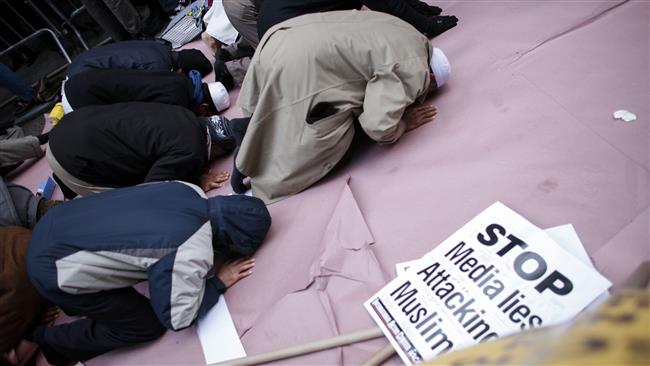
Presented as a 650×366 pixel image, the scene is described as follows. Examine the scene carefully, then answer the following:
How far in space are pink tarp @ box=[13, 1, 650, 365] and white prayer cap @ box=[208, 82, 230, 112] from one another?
40.5 inches

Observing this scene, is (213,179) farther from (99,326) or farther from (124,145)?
(99,326)

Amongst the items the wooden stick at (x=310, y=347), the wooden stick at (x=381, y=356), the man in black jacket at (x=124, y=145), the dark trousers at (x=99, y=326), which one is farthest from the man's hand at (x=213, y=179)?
the wooden stick at (x=381, y=356)

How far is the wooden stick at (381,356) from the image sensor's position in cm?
95

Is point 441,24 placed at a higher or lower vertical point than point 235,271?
higher

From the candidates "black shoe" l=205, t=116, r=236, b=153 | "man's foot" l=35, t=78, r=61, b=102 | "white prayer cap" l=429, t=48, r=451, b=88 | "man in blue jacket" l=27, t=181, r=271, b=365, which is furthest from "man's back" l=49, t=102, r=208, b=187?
"man's foot" l=35, t=78, r=61, b=102

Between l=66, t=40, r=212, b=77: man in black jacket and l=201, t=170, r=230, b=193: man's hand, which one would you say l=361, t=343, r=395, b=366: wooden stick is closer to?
l=201, t=170, r=230, b=193: man's hand

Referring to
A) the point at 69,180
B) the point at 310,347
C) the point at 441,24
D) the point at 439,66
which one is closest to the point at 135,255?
the point at 310,347

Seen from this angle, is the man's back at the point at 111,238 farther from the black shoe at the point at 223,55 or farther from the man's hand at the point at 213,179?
the black shoe at the point at 223,55

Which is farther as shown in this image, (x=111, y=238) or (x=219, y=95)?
(x=219, y=95)

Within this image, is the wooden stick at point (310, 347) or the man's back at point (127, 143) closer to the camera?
the wooden stick at point (310, 347)

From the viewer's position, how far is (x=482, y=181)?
1.19 m

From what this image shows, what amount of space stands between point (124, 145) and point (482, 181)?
151 cm

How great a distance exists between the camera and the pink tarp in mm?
1037

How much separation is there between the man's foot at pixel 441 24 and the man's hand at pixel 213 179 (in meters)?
1.27
